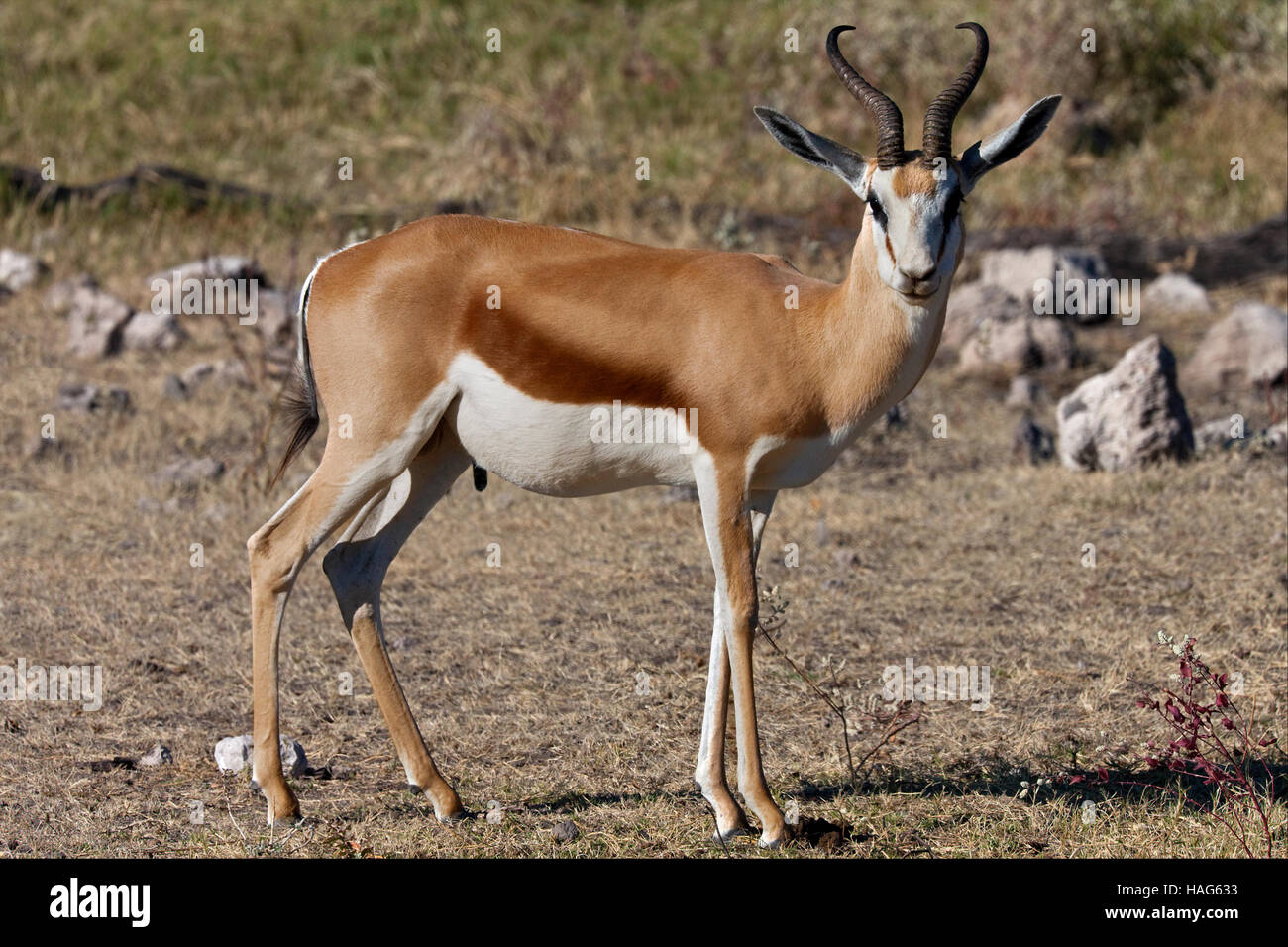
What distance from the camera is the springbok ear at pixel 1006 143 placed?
435 cm

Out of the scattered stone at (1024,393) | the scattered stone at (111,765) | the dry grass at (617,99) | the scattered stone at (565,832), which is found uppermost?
the dry grass at (617,99)

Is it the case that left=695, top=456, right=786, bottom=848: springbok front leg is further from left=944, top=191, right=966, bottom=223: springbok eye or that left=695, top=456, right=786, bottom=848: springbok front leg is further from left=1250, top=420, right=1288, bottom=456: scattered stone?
left=1250, top=420, right=1288, bottom=456: scattered stone

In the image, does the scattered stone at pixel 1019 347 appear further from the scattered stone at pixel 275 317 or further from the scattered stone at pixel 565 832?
the scattered stone at pixel 565 832

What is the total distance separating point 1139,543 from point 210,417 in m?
5.25

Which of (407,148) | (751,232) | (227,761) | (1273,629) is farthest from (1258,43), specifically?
(227,761)

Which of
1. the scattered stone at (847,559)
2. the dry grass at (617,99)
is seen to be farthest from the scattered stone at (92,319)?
the scattered stone at (847,559)

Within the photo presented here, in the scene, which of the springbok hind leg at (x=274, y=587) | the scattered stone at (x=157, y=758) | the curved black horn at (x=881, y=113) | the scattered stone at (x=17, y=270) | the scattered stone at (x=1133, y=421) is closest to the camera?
the curved black horn at (x=881, y=113)

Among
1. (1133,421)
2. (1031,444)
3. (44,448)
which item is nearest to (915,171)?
(1133,421)

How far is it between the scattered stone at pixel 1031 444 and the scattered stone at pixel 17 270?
272 inches

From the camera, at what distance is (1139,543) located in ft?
24.5

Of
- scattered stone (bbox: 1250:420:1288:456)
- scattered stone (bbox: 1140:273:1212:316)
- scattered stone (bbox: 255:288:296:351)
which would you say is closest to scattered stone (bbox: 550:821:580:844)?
scattered stone (bbox: 1250:420:1288:456)

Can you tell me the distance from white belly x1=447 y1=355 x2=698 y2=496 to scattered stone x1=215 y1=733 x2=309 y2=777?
1307mm

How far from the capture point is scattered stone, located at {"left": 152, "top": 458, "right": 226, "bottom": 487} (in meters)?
8.31

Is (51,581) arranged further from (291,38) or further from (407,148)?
(291,38)
